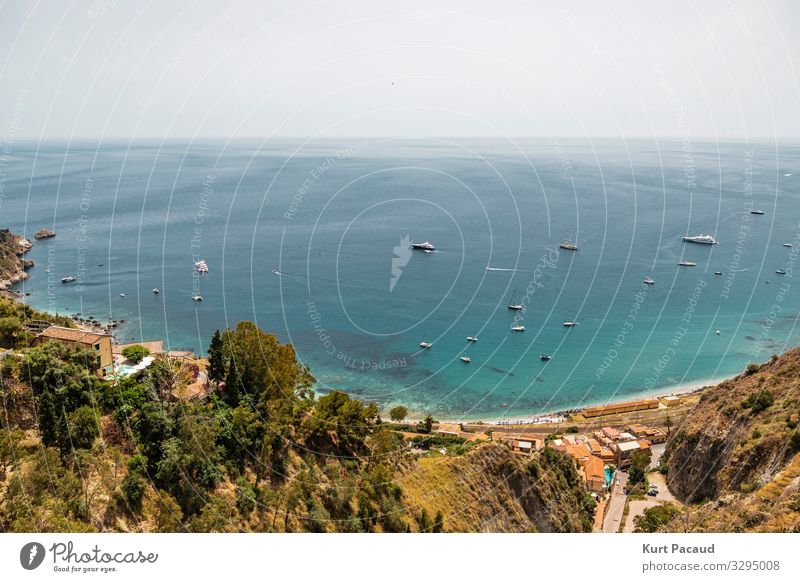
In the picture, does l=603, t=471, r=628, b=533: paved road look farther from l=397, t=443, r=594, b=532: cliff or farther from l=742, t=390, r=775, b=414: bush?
l=742, t=390, r=775, b=414: bush

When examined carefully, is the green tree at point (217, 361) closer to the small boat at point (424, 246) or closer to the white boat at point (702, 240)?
the small boat at point (424, 246)

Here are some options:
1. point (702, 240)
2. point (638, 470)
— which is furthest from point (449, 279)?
point (702, 240)

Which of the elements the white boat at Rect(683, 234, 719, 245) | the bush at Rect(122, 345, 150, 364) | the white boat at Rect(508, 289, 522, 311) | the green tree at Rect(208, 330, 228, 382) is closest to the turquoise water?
the white boat at Rect(508, 289, 522, 311)

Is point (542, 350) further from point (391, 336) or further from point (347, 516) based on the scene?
point (347, 516)

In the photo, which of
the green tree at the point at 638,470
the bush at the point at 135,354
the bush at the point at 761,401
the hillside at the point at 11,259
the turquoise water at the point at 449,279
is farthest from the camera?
the hillside at the point at 11,259

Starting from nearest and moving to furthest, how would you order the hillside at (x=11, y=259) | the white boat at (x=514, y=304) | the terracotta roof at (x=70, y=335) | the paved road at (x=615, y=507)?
the terracotta roof at (x=70, y=335) < the paved road at (x=615, y=507) < the white boat at (x=514, y=304) < the hillside at (x=11, y=259)

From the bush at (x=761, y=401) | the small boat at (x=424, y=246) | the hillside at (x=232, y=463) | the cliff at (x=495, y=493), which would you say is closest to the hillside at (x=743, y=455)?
the bush at (x=761, y=401)
